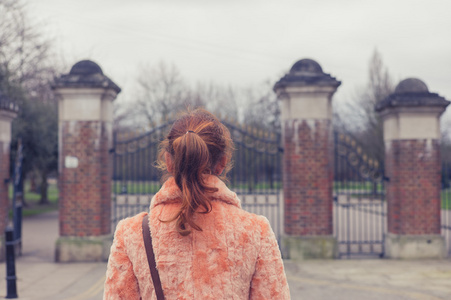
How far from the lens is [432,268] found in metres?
7.41

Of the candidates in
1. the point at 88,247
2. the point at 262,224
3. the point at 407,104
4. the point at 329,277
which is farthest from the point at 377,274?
the point at 262,224

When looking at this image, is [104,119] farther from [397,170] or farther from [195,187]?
[195,187]

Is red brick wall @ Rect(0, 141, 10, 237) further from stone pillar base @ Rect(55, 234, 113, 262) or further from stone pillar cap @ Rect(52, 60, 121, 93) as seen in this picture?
stone pillar cap @ Rect(52, 60, 121, 93)

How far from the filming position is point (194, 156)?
58.8 inches

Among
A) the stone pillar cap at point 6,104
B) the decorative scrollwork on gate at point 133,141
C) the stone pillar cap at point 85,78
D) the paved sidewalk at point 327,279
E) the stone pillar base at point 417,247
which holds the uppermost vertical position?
the stone pillar cap at point 85,78

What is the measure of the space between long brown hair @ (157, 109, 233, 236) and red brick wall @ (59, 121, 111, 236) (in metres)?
6.73

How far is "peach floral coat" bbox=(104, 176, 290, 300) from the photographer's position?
1.48 m

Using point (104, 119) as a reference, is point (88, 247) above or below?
below

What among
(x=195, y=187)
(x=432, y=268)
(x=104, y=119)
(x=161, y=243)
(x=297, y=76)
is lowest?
(x=432, y=268)

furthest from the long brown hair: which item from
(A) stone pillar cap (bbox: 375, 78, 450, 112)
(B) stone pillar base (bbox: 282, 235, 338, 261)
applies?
(A) stone pillar cap (bbox: 375, 78, 450, 112)

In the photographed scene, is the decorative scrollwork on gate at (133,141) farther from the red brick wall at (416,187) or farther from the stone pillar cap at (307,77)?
the red brick wall at (416,187)

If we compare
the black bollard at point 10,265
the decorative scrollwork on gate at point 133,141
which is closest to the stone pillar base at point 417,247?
the decorative scrollwork on gate at point 133,141

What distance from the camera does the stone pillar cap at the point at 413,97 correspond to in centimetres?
825

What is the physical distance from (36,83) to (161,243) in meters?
18.8
